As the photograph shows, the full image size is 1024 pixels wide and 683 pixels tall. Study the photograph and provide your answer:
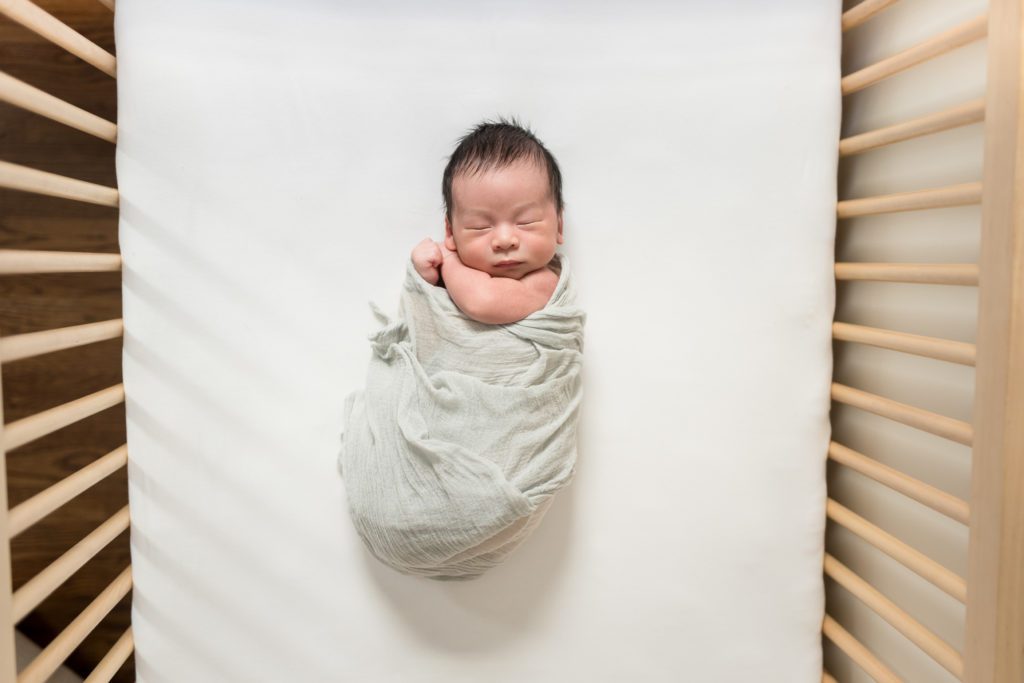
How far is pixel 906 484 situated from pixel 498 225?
1.99ft

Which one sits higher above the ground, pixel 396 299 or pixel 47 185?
pixel 47 185

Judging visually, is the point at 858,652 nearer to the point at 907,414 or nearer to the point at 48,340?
the point at 907,414

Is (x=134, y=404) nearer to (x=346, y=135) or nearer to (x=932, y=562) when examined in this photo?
(x=346, y=135)

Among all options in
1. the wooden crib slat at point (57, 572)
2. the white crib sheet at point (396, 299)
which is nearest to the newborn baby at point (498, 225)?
the white crib sheet at point (396, 299)

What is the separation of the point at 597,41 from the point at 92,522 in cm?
115

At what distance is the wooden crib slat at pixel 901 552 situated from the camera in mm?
804

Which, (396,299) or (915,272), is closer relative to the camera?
(915,272)

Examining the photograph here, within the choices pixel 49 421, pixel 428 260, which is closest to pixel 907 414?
pixel 428 260

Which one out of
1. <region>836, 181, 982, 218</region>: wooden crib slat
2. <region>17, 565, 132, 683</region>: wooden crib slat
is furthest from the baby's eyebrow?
<region>17, 565, 132, 683</region>: wooden crib slat

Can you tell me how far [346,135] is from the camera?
3.26 ft

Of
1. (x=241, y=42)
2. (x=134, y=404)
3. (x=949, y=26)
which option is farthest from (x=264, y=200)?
(x=949, y=26)

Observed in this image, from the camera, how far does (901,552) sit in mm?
886

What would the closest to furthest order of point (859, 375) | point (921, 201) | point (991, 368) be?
1. point (991, 368)
2. point (921, 201)
3. point (859, 375)

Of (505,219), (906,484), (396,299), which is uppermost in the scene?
(505,219)
